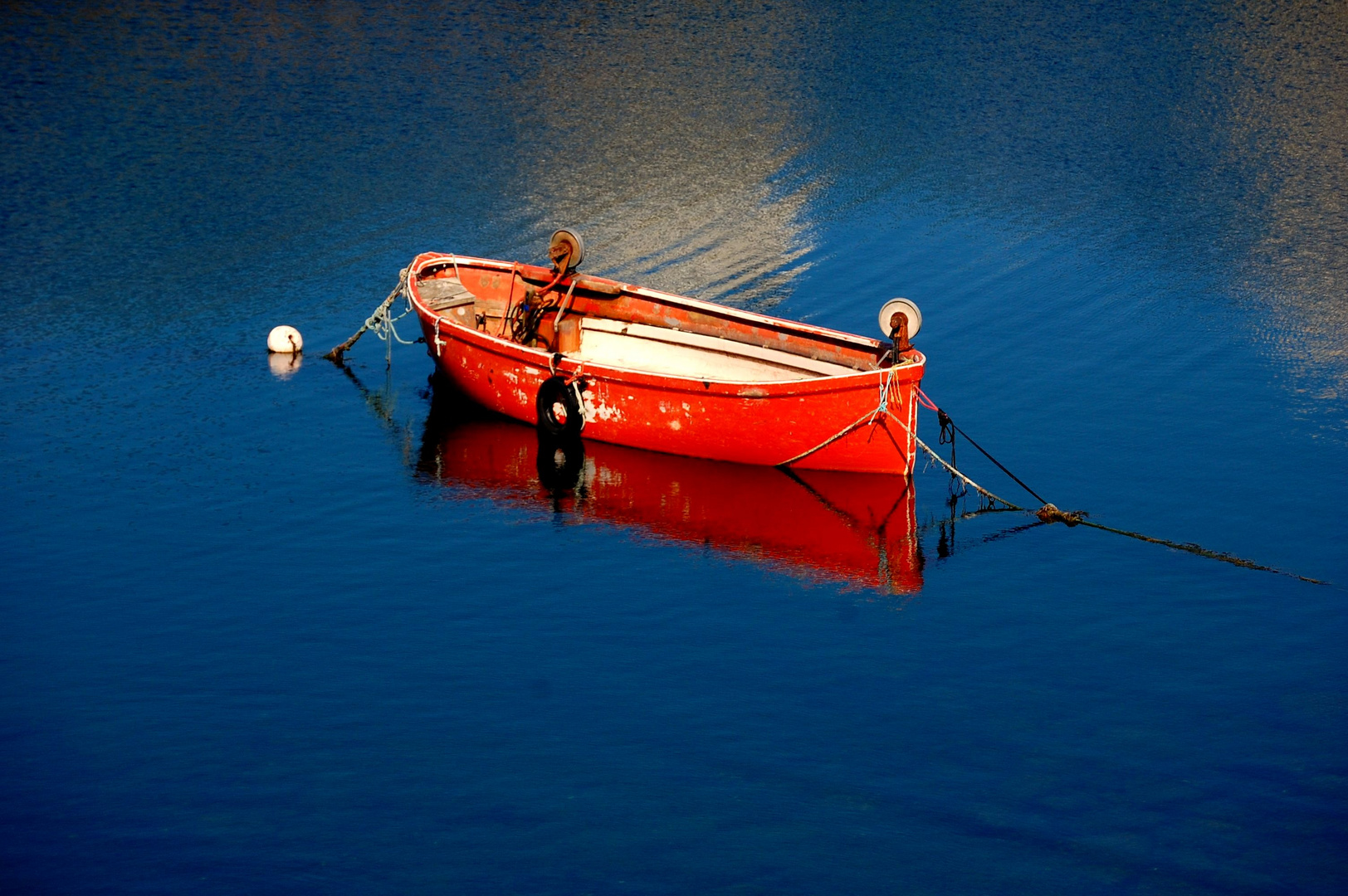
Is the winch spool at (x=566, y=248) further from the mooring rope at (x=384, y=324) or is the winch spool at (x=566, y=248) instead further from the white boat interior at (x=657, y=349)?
the mooring rope at (x=384, y=324)

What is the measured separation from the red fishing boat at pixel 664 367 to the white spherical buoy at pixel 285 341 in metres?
1.98

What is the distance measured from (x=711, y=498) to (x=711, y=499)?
33 millimetres

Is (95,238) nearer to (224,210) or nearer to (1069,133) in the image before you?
(224,210)

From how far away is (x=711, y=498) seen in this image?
1634 cm

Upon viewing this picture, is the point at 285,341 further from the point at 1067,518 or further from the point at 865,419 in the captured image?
the point at 1067,518

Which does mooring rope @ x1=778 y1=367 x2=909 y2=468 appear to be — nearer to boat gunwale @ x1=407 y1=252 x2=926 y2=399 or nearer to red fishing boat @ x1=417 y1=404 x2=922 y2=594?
boat gunwale @ x1=407 y1=252 x2=926 y2=399

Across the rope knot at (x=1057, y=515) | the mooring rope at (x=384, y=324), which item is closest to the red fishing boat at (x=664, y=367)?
the mooring rope at (x=384, y=324)

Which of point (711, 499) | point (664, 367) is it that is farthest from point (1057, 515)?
point (664, 367)

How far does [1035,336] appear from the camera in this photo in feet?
69.1

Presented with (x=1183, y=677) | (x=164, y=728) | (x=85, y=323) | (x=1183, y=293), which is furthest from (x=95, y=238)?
(x=1183, y=677)

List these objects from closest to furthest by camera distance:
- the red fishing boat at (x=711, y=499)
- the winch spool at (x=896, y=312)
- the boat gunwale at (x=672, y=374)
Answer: the red fishing boat at (x=711, y=499) < the winch spool at (x=896, y=312) < the boat gunwale at (x=672, y=374)

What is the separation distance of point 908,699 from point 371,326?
435 inches

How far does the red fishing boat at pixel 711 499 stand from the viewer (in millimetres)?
14961

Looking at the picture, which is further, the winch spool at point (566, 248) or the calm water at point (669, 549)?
the winch spool at point (566, 248)
